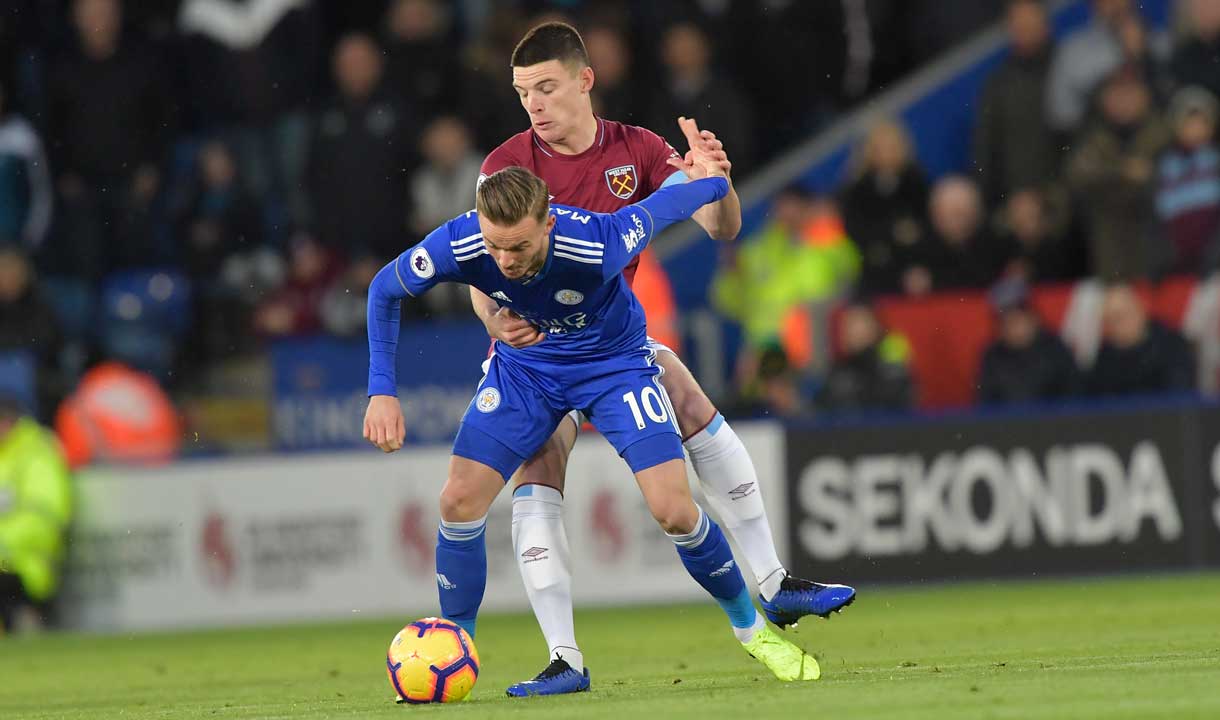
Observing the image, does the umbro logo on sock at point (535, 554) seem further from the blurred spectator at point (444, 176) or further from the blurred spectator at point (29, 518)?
the blurred spectator at point (444, 176)

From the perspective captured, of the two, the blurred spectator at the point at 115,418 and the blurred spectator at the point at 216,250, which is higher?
the blurred spectator at the point at 216,250

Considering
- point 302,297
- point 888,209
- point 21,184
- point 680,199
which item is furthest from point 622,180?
point 21,184

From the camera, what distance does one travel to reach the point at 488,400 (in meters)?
7.99

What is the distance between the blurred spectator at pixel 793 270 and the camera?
15.2 meters

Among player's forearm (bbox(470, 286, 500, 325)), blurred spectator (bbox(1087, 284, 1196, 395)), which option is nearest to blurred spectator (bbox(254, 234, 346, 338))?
blurred spectator (bbox(1087, 284, 1196, 395))

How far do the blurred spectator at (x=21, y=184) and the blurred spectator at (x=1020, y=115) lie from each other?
732 centimetres

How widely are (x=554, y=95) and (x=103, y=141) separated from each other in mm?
9450

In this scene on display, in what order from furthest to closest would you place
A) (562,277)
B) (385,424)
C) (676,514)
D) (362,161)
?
(362,161), (676,514), (562,277), (385,424)

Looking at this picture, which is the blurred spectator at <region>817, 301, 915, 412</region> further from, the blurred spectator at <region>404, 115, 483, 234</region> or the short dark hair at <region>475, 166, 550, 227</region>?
the short dark hair at <region>475, 166, 550, 227</region>

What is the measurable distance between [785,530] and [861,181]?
2.69 meters

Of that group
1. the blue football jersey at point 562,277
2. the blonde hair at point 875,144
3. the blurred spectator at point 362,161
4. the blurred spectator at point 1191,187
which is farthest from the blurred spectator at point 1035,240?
the blue football jersey at point 562,277

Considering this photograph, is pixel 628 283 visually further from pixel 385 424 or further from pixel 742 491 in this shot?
pixel 385 424

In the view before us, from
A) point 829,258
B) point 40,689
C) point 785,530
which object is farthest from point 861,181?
point 40,689

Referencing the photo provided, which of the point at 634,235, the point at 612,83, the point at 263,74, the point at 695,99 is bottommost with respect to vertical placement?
the point at 634,235
